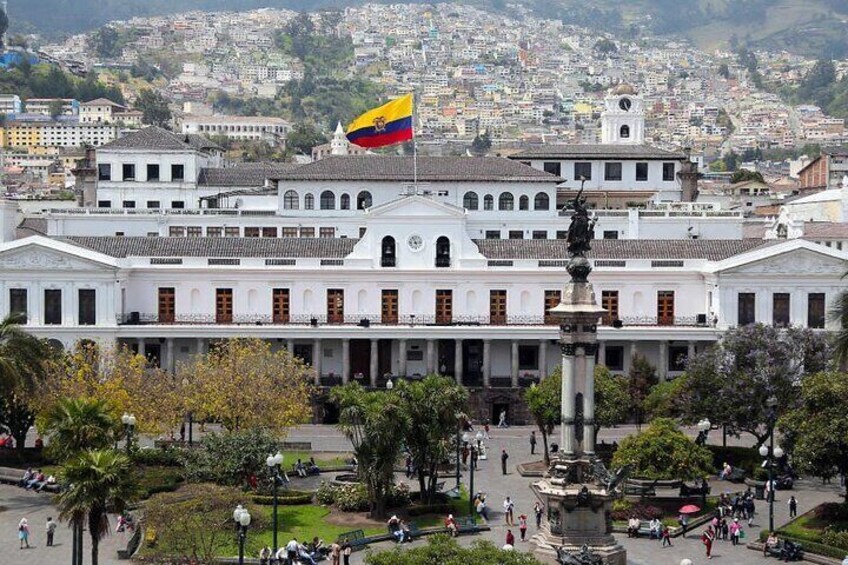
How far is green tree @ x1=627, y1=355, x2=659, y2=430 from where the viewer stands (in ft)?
232

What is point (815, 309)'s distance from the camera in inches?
3017

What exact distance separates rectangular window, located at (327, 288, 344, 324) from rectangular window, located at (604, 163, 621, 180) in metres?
26.2

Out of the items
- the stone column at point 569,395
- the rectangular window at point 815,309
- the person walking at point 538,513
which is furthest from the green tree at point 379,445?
the rectangular window at point 815,309

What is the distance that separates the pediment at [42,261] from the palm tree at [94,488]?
115ft

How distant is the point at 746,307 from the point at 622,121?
4767 cm

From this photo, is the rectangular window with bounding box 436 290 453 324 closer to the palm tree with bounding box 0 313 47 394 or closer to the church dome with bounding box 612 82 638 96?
the palm tree with bounding box 0 313 47 394

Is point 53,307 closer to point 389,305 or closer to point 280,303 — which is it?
point 280,303

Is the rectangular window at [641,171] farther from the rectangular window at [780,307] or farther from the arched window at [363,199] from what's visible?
the rectangular window at [780,307]

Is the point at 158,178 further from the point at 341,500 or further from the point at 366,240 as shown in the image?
the point at 341,500

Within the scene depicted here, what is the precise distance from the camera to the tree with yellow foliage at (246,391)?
6159 centimetres

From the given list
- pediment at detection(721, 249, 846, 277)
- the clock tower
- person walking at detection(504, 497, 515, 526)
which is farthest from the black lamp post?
the clock tower

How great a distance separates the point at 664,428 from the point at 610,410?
7.72m

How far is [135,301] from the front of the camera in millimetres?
78500

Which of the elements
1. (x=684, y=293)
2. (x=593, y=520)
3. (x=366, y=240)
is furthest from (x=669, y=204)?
(x=593, y=520)
